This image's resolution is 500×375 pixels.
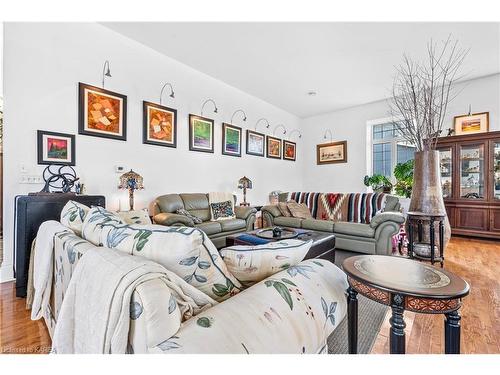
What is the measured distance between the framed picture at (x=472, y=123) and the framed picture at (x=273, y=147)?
3411 millimetres

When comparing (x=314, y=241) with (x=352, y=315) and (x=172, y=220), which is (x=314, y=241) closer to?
(x=352, y=315)

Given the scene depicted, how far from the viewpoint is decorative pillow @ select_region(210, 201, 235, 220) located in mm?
4027

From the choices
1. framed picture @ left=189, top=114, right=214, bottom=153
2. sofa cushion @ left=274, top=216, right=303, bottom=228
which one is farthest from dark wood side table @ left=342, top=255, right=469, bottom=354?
framed picture @ left=189, top=114, right=214, bottom=153

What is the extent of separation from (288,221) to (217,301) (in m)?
3.33

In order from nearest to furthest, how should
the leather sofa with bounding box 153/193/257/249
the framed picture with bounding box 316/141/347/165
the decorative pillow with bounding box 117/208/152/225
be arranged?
the decorative pillow with bounding box 117/208/152/225
the leather sofa with bounding box 153/193/257/249
the framed picture with bounding box 316/141/347/165

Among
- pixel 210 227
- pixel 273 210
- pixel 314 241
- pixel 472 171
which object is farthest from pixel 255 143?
pixel 472 171

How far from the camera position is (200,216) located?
3945 mm

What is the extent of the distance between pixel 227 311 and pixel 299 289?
317mm

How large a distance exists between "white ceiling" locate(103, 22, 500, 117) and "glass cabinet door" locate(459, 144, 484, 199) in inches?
50.4

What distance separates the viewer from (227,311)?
73cm

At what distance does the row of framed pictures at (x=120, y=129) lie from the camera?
2.85m

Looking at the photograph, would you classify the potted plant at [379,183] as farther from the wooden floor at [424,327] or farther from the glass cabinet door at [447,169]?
the wooden floor at [424,327]

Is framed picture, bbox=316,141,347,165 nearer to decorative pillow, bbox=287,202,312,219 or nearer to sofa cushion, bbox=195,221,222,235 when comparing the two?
decorative pillow, bbox=287,202,312,219
